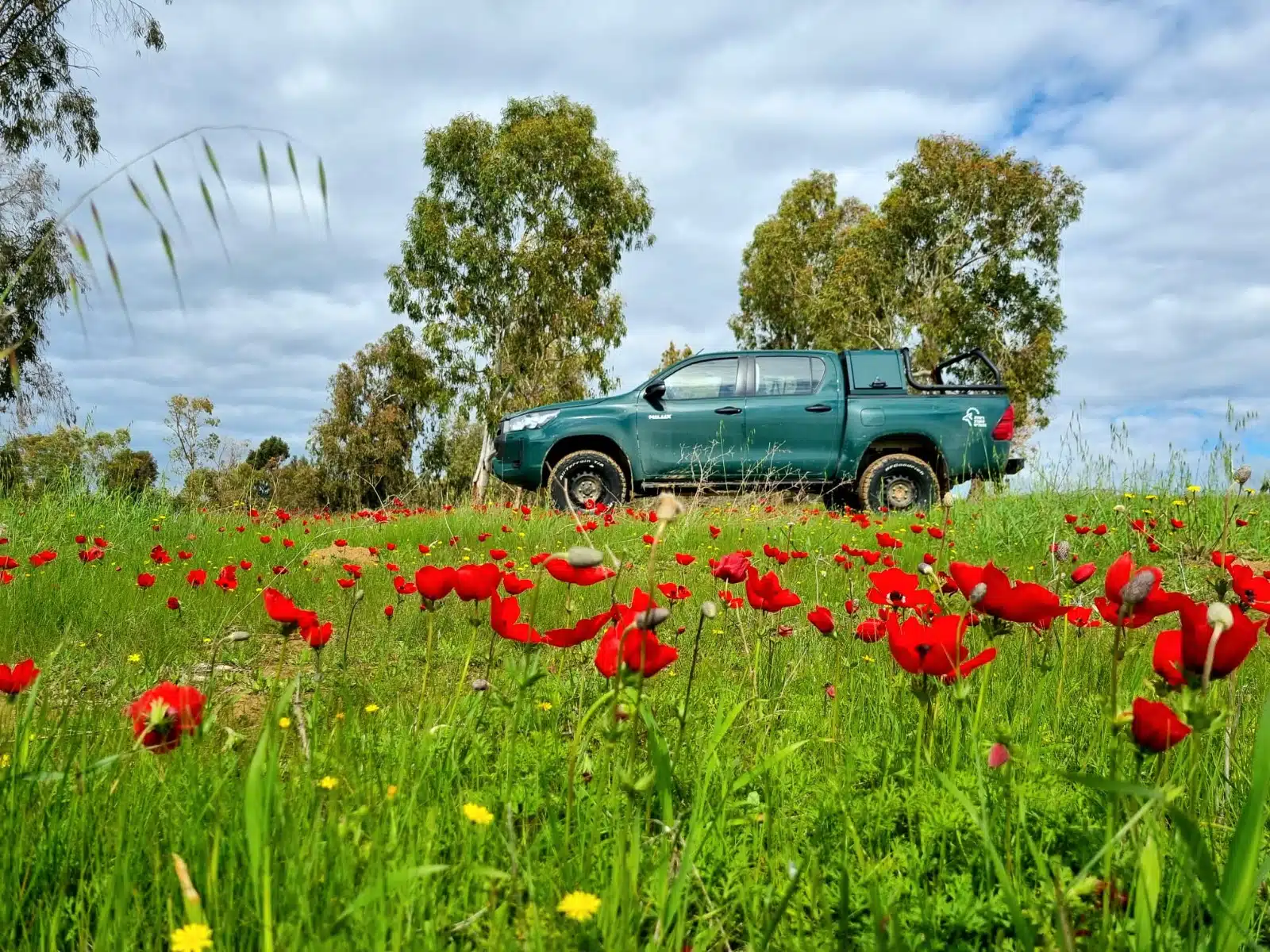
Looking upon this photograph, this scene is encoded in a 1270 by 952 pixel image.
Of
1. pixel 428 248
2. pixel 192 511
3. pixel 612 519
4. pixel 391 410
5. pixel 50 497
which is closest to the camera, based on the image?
pixel 612 519

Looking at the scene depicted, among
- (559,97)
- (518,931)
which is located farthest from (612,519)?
(559,97)

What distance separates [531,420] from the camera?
903 centimetres

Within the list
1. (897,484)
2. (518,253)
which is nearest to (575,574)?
(897,484)

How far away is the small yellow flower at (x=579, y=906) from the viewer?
0.88 m

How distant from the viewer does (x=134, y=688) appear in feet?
8.29

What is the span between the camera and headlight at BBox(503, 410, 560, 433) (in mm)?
8977

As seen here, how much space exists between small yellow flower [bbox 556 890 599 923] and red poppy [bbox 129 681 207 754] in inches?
21.7

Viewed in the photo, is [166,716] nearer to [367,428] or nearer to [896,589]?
[896,589]

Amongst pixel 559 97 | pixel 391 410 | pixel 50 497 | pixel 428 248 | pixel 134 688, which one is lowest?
pixel 134 688

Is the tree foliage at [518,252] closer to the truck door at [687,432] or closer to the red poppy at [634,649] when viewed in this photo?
the truck door at [687,432]

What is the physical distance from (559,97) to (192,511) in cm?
1742

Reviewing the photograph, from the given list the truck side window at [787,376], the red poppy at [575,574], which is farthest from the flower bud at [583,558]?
the truck side window at [787,376]

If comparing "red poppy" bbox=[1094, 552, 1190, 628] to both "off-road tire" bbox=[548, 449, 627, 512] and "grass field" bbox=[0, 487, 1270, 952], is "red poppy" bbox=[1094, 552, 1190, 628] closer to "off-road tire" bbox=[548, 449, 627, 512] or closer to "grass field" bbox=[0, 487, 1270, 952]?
"grass field" bbox=[0, 487, 1270, 952]

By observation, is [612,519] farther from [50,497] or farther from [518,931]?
[518,931]
